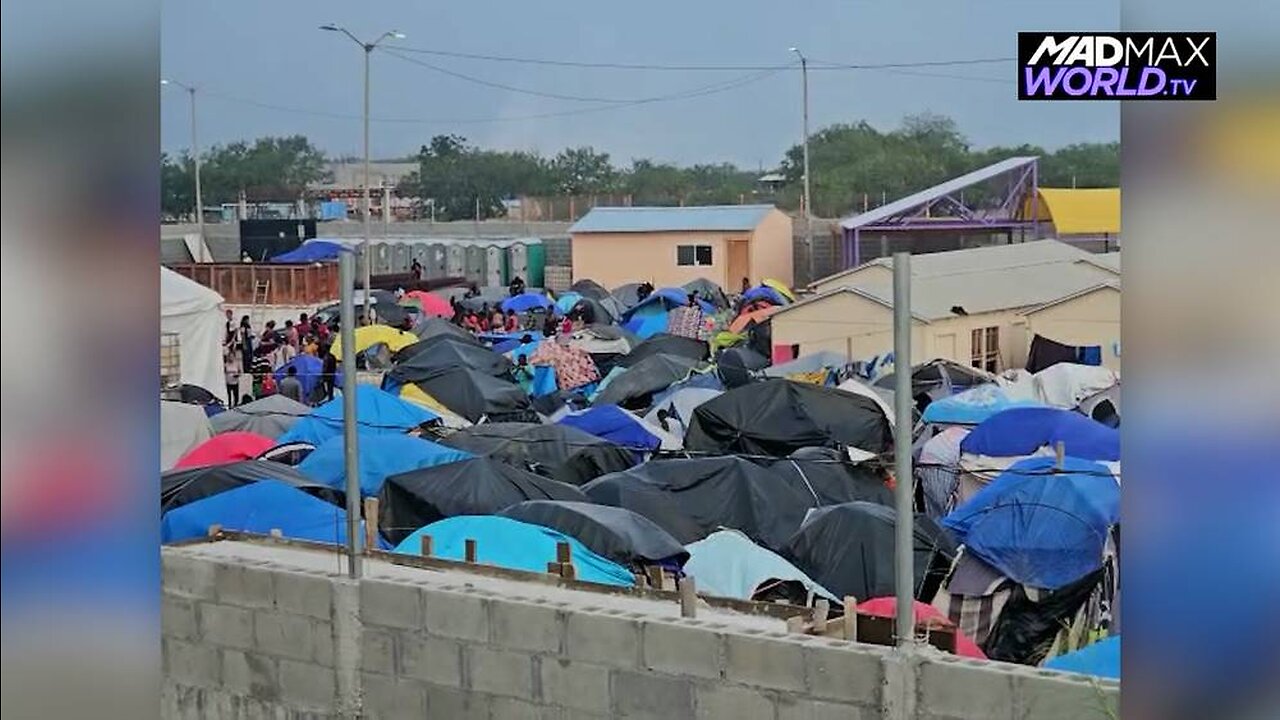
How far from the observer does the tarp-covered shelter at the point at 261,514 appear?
31.2 ft

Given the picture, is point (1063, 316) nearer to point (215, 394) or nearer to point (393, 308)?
point (215, 394)

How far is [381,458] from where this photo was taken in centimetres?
1288

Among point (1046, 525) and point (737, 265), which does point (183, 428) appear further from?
point (737, 265)

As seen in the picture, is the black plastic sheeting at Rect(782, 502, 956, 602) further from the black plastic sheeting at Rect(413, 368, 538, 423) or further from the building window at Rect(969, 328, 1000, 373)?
the building window at Rect(969, 328, 1000, 373)

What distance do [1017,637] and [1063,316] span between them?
12.0 meters

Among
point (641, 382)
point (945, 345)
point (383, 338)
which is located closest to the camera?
point (641, 382)

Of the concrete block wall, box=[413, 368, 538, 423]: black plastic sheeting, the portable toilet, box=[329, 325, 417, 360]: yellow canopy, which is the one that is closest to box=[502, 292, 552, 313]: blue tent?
box=[329, 325, 417, 360]: yellow canopy

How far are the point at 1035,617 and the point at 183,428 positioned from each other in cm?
808

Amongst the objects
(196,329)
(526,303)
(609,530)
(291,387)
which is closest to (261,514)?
(609,530)

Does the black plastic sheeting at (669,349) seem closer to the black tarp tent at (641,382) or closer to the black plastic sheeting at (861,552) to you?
the black tarp tent at (641,382)

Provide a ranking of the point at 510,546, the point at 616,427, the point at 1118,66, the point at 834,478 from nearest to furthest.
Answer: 1. the point at 1118,66
2. the point at 510,546
3. the point at 834,478
4. the point at 616,427

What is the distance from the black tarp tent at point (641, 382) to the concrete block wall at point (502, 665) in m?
12.6

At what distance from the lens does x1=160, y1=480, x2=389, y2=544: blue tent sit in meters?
9.50

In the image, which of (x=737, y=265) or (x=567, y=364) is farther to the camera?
(x=737, y=265)
